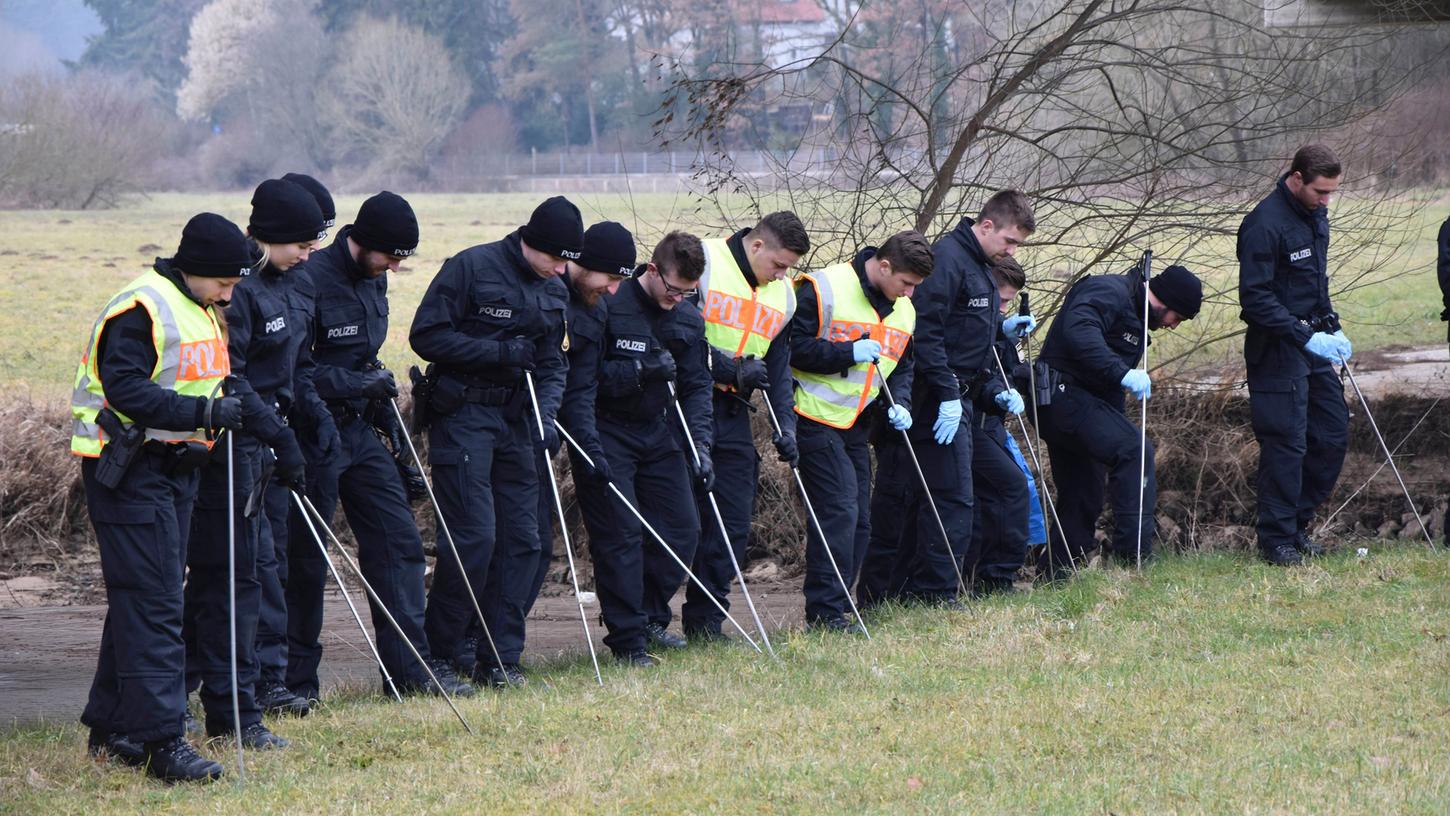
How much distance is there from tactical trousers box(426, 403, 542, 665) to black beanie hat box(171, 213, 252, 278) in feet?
5.55

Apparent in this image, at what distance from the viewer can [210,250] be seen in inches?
232

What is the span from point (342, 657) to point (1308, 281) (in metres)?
5.95

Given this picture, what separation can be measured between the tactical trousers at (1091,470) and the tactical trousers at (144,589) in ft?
17.9

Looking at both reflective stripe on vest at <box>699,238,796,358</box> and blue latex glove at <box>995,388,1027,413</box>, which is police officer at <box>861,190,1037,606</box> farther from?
reflective stripe on vest at <box>699,238,796,358</box>

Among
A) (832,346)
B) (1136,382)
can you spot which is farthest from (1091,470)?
(832,346)

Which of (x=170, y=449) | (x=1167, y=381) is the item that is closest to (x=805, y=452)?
(x=170, y=449)

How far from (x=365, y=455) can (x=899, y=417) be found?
300 centimetres

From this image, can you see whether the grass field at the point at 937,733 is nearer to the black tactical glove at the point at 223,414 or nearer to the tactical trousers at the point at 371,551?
the tactical trousers at the point at 371,551

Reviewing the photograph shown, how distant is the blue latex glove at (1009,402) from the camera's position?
30.4 ft

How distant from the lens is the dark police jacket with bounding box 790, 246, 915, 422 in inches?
344

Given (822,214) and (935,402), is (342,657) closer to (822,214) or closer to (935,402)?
(935,402)

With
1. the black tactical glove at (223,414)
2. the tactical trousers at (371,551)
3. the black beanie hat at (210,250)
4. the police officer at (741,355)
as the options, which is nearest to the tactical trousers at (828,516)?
the police officer at (741,355)

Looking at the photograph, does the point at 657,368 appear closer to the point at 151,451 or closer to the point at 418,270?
the point at 151,451

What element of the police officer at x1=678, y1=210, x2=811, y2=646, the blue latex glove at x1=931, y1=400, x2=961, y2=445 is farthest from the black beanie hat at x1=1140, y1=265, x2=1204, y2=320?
the police officer at x1=678, y1=210, x2=811, y2=646
